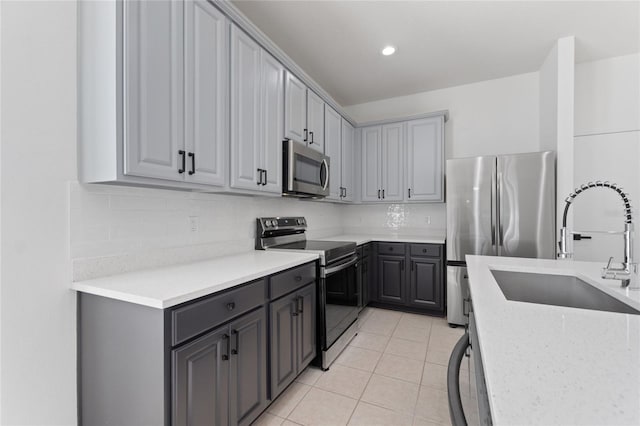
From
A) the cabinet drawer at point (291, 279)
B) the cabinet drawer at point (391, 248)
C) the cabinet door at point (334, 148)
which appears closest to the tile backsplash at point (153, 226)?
the cabinet drawer at point (291, 279)

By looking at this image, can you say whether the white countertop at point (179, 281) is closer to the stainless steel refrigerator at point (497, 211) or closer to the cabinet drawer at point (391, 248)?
the cabinet drawer at point (391, 248)

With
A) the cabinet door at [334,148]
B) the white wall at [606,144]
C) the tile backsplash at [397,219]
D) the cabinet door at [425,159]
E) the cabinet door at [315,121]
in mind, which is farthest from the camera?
the tile backsplash at [397,219]

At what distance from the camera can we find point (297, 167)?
2.43 m

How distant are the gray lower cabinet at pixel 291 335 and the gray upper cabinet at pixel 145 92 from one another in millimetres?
898

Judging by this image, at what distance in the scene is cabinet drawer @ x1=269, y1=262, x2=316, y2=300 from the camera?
1690 millimetres

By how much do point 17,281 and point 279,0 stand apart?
2307 millimetres

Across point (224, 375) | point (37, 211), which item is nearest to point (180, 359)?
point (224, 375)

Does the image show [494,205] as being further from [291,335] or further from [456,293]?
[291,335]

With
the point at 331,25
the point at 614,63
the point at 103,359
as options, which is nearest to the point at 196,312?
the point at 103,359

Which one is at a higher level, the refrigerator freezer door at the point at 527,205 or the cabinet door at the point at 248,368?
the refrigerator freezer door at the point at 527,205

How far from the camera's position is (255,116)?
199 cm

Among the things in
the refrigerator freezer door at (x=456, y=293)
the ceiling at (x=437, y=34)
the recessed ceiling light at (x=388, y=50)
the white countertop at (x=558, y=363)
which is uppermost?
the ceiling at (x=437, y=34)

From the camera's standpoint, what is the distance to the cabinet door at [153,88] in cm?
126

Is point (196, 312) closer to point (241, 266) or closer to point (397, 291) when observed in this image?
point (241, 266)
